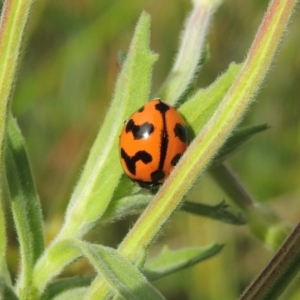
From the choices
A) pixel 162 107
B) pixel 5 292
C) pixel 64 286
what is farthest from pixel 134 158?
pixel 5 292

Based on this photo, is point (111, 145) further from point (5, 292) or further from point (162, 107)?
point (5, 292)

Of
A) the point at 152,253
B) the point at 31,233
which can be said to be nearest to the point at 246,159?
the point at 152,253

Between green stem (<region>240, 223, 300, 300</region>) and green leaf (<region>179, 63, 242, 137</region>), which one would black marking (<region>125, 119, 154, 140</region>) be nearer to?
green leaf (<region>179, 63, 242, 137</region>)

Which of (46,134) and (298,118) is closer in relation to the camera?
(298,118)

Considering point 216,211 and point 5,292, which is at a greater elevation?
point 216,211

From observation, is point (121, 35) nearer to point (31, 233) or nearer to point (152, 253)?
point (152, 253)

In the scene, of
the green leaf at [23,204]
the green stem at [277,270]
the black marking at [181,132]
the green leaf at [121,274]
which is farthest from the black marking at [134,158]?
the green stem at [277,270]
